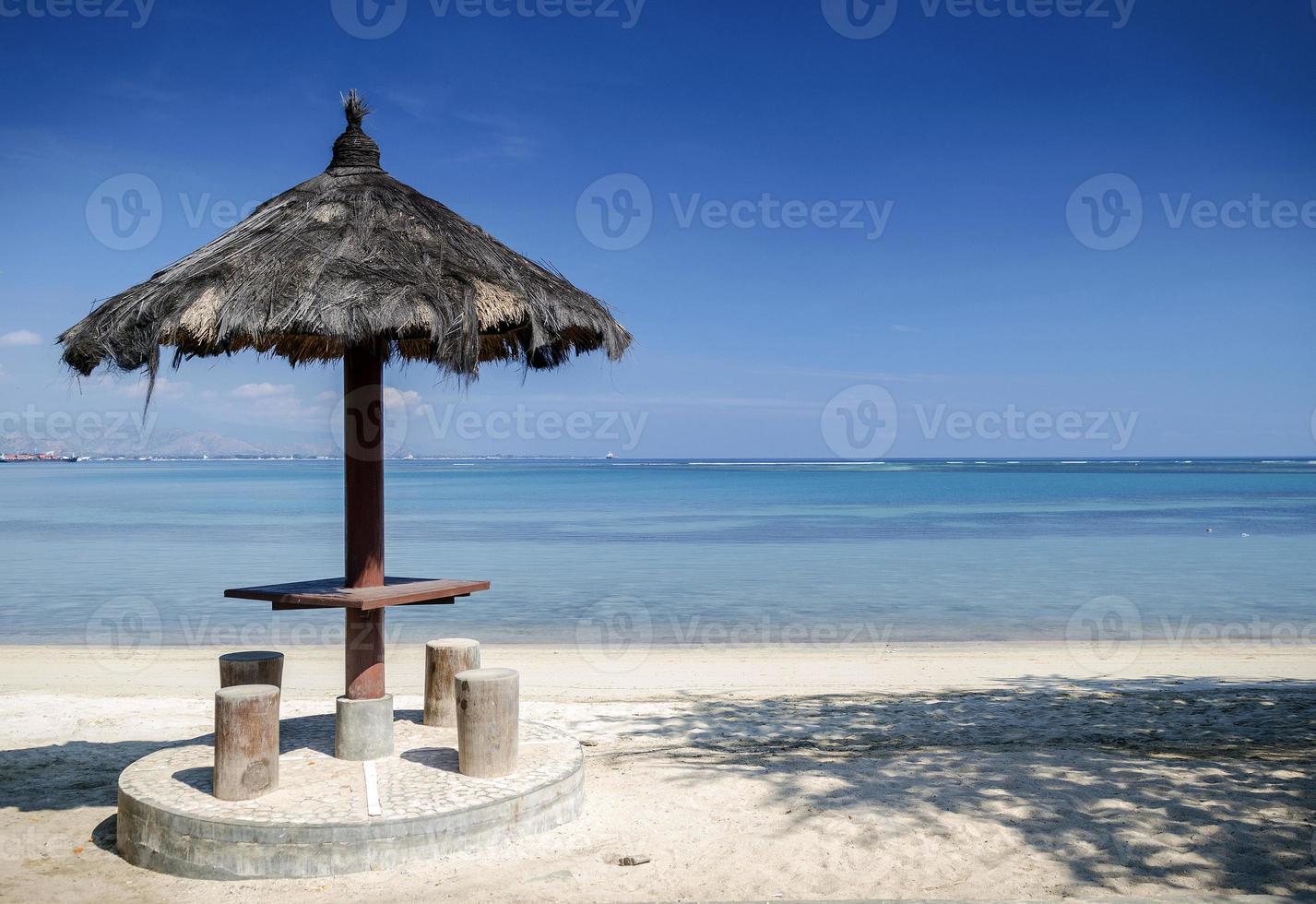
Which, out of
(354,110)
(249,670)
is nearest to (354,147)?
(354,110)

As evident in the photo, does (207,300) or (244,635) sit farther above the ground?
(207,300)

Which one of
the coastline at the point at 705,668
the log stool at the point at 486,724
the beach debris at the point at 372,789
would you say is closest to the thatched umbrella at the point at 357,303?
the beach debris at the point at 372,789

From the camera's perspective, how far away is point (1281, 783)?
16.5 feet

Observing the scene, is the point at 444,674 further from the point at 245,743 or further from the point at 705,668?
the point at 705,668

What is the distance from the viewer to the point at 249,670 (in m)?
5.00

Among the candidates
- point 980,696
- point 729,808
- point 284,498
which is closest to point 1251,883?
point 729,808

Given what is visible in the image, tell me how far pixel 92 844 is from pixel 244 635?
8.20 meters

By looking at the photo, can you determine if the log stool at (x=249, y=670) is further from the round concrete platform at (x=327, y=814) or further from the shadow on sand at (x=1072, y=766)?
the shadow on sand at (x=1072, y=766)

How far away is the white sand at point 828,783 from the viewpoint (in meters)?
3.87

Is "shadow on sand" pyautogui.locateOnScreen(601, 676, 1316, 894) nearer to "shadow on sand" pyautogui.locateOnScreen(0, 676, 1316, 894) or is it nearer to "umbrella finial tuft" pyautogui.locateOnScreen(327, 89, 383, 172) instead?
"shadow on sand" pyautogui.locateOnScreen(0, 676, 1316, 894)

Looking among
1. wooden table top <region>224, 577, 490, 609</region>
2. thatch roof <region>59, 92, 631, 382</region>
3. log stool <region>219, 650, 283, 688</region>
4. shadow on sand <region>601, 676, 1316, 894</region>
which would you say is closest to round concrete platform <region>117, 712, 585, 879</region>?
log stool <region>219, 650, 283, 688</region>

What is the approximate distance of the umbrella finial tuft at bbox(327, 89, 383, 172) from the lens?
16.4 feet

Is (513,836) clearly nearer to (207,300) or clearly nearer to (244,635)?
(207,300)

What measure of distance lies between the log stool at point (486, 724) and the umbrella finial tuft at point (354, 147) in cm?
275
